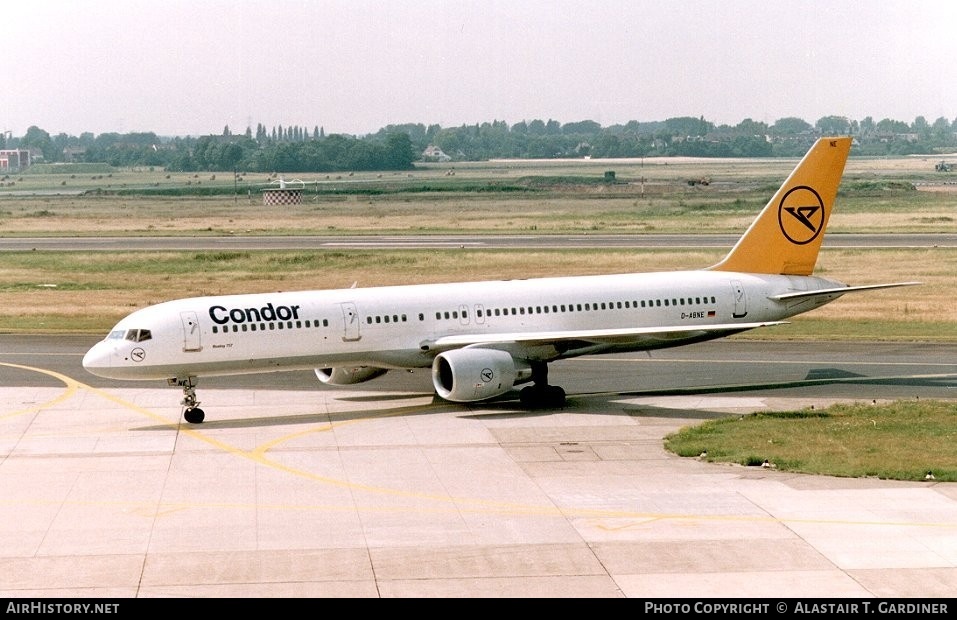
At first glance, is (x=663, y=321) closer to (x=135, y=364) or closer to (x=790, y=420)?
(x=790, y=420)

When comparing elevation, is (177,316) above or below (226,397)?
above

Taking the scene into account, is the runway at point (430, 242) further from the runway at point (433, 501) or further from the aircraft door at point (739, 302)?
the runway at point (433, 501)

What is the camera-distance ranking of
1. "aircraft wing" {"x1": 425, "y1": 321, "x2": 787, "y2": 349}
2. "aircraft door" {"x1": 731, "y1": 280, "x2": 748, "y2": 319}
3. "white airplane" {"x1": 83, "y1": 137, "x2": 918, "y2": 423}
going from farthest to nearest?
"aircraft door" {"x1": 731, "y1": 280, "x2": 748, "y2": 319} → "aircraft wing" {"x1": 425, "y1": 321, "x2": 787, "y2": 349} → "white airplane" {"x1": 83, "y1": 137, "x2": 918, "y2": 423}

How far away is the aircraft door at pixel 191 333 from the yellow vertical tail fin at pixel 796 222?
66.9 feet

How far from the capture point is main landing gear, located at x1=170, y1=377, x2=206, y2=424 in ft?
134

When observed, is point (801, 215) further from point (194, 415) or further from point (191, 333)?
point (194, 415)

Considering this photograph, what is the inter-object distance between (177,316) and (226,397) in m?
6.12

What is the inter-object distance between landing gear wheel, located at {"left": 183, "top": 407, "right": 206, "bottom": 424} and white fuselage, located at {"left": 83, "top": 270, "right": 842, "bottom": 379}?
1147 mm

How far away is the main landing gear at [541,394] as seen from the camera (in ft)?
144

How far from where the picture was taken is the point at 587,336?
43.9 meters

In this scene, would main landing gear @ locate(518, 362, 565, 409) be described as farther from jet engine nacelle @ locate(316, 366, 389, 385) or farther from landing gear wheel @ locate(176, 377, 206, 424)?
landing gear wheel @ locate(176, 377, 206, 424)

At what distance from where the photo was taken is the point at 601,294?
4672 centimetres

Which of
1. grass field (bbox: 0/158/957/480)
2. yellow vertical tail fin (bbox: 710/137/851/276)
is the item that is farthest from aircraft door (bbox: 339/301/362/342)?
yellow vertical tail fin (bbox: 710/137/851/276)
